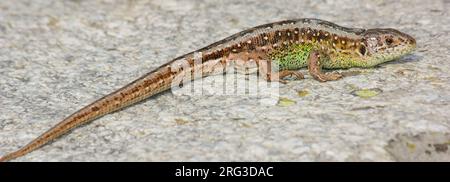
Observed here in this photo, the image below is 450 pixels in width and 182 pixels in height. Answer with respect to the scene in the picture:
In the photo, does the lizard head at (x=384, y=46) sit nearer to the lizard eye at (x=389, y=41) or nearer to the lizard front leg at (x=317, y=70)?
the lizard eye at (x=389, y=41)

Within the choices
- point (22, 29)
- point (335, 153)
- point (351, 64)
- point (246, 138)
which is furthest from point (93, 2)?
point (335, 153)

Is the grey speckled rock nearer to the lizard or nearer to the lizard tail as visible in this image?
the lizard tail

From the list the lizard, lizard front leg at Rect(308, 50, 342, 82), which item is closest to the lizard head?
the lizard

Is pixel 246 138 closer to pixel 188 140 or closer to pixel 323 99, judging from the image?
pixel 188 140

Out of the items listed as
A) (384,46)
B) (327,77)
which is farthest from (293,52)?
(384,46)

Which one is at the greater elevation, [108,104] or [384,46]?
[384,46]

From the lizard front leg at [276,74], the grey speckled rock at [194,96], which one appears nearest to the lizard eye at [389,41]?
the grey speckled rock at [194,96]

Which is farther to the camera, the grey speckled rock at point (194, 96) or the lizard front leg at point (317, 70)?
the lizard front leg at point (317, 70)

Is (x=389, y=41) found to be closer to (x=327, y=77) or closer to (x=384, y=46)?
(x=384, y=46)
